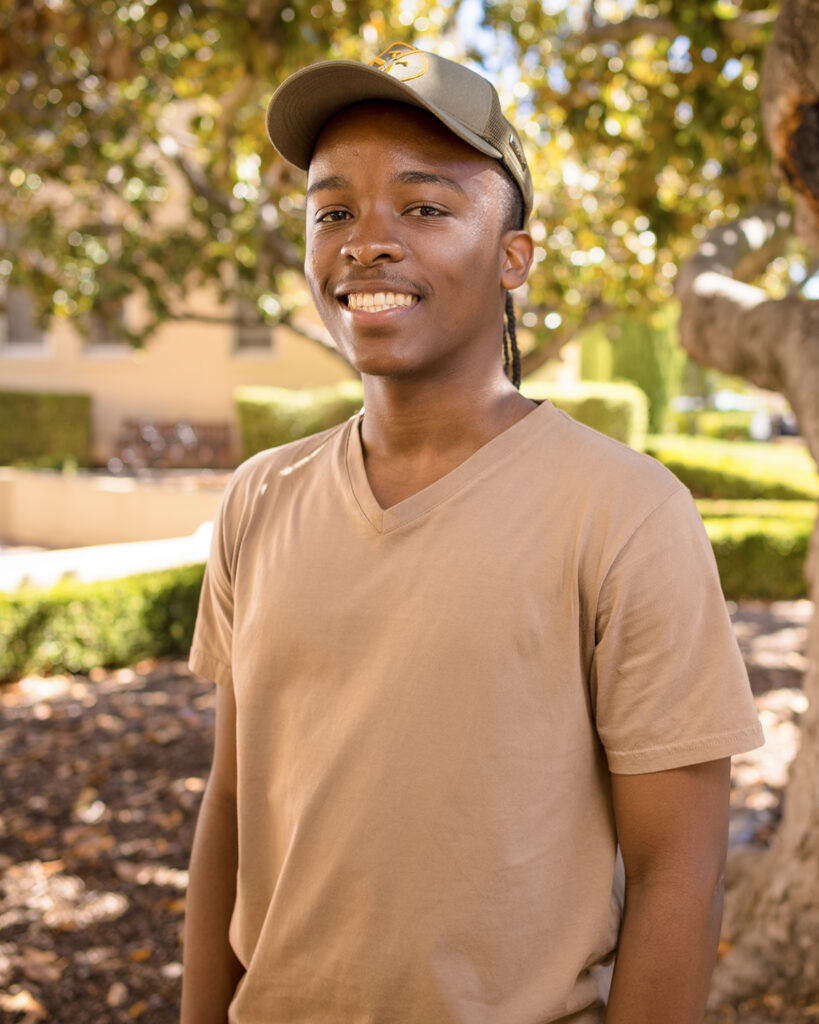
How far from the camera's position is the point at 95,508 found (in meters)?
14.8

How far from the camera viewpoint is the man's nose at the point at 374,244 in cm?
151

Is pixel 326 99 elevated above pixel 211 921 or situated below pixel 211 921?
above

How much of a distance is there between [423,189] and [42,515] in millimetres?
15033

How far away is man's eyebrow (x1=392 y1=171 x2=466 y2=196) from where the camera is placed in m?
1.52

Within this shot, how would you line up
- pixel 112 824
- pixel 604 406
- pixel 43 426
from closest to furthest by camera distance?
pixel 112 824, pixel 604 406, pixel 43 426

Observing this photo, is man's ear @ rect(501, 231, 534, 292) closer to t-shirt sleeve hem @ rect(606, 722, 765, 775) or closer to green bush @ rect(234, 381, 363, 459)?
t-shirt sleeve hem @ rect(606, 722, 765, 775)

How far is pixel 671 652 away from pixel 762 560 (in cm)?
1002

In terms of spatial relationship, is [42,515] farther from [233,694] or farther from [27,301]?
[233,694]

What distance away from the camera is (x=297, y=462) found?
70.2 inches

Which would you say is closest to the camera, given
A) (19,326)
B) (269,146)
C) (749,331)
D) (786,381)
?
(786,381)

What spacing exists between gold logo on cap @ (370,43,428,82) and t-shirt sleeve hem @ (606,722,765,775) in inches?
40.7

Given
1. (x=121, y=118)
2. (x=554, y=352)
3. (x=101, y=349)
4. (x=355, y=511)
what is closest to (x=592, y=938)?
(x=355, y=511)

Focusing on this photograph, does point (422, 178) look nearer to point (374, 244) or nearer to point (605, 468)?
point (374, 244)

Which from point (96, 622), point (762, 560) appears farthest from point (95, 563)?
point (762, 560)
